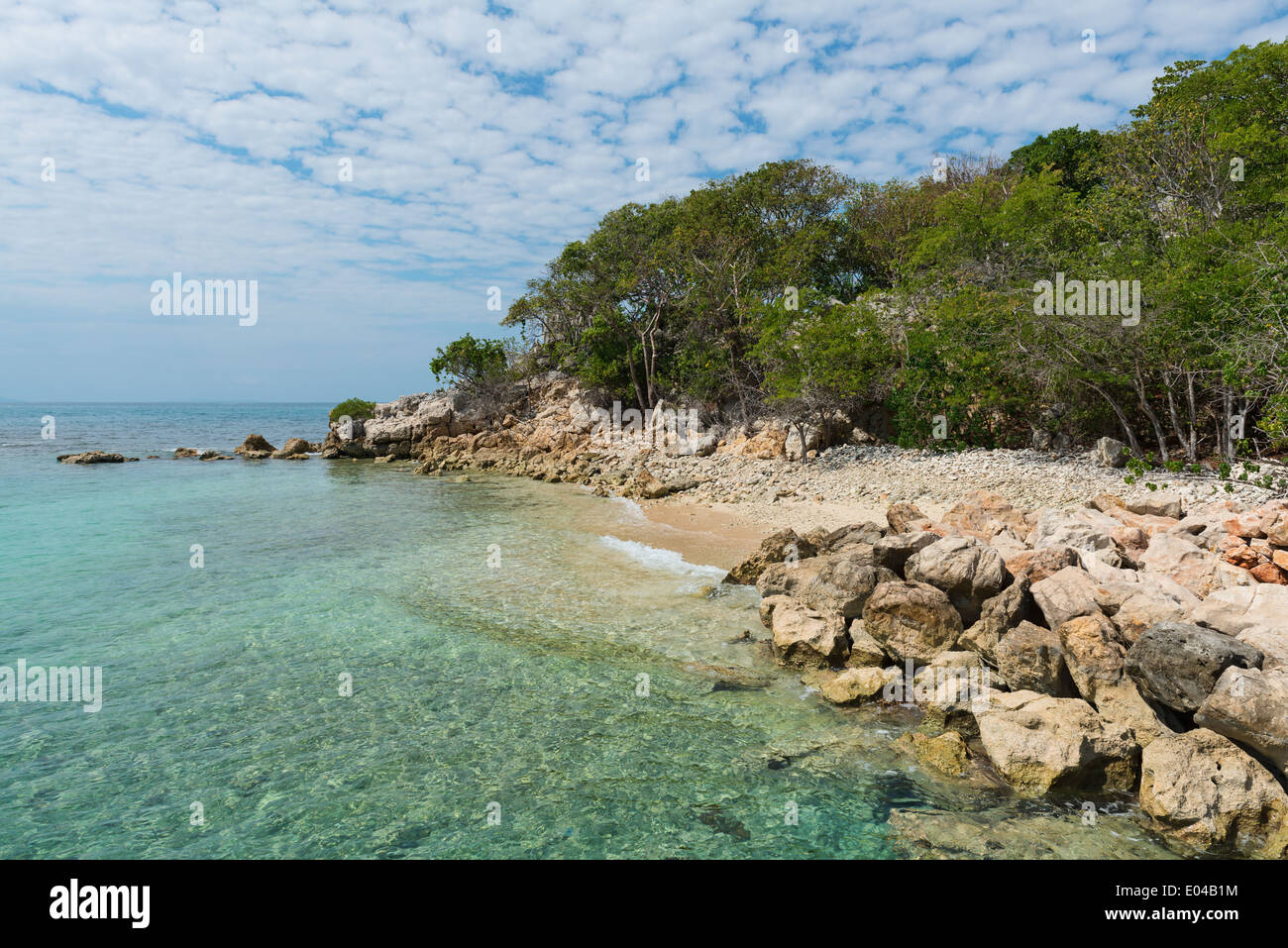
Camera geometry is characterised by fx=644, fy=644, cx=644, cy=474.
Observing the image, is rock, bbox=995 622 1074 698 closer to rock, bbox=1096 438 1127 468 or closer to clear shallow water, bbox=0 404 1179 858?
clear shallow water, bbox=0 404 1179 858

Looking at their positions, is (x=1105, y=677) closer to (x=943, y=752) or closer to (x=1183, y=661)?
(x=1183, y=661)

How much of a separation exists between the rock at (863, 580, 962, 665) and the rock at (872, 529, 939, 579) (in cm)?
133

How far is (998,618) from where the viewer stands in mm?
9039

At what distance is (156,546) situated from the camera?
17891 millimetres

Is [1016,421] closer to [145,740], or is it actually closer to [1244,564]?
[1244,564]

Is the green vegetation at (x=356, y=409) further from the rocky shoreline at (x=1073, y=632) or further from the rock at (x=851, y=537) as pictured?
the rock at (x=851, y=537)

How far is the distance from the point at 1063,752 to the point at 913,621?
3.17 m

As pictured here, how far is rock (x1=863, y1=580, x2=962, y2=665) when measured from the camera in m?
9.43

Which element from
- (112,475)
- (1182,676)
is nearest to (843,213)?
(1182,676)

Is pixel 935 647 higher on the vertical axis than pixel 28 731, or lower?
higher

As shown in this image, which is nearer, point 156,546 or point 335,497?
point 156,546

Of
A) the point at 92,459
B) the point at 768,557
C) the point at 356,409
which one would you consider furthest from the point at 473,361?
the point at 768,557
